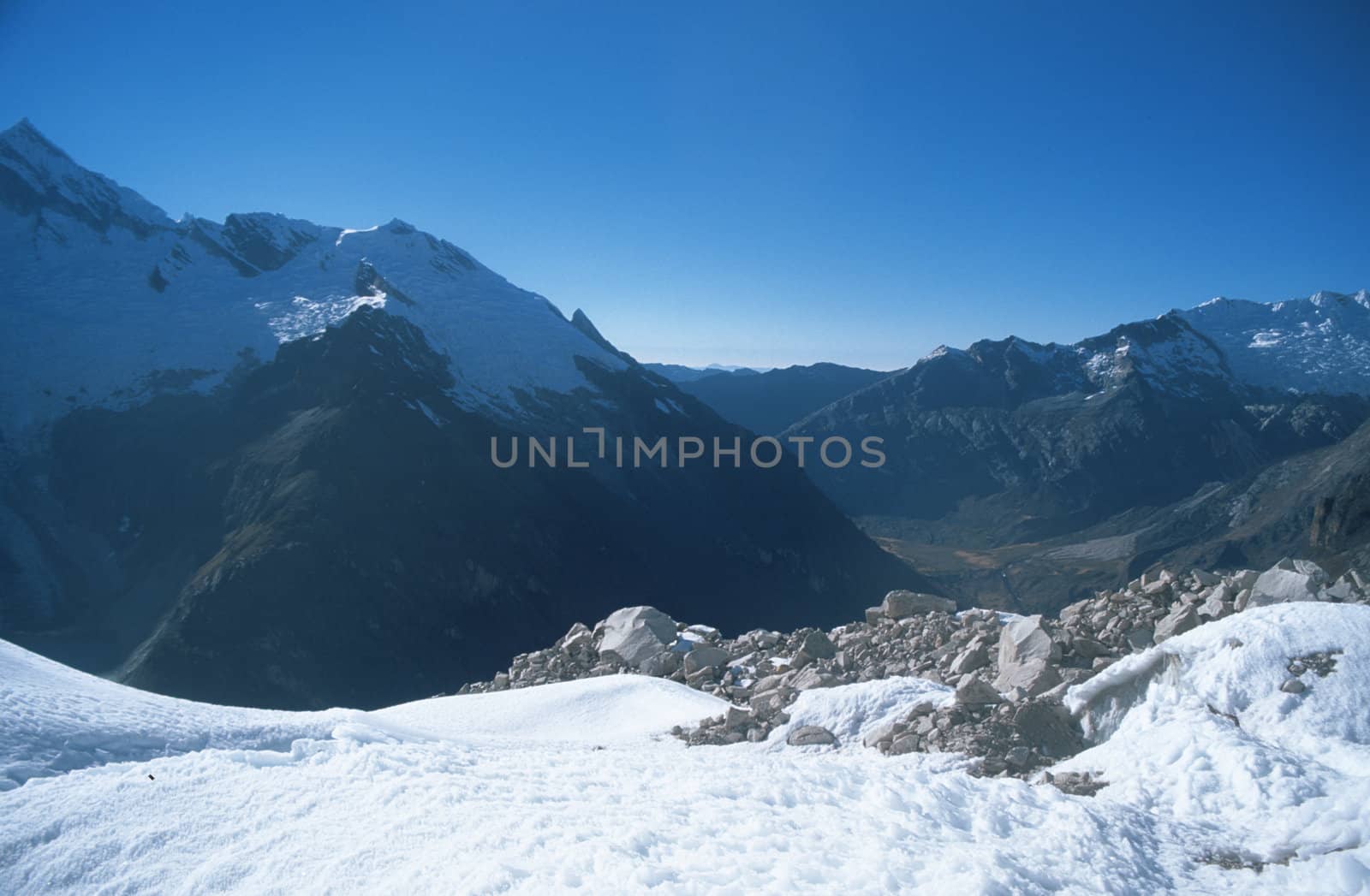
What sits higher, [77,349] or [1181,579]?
[77,349]

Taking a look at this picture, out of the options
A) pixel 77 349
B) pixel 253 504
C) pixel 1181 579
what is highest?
pixel 77 349

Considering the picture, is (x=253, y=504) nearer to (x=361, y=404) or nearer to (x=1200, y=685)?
(x=361, y=404)

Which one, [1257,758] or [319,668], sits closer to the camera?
[1257,758]

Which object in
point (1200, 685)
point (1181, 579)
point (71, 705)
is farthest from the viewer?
point (1181, 579)

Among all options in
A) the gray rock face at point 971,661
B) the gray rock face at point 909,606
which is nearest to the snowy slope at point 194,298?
the gray rock face at point 909,606

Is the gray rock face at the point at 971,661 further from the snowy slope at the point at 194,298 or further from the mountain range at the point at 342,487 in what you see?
the snowy slope at the point at 194,298

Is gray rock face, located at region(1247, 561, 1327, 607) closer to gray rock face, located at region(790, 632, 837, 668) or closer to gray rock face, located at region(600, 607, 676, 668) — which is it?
gray rock face, located at region(790, 632, 837, 668)

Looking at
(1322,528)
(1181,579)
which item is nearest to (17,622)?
(1181,579)

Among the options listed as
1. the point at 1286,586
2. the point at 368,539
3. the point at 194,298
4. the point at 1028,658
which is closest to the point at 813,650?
the point at 1028,658
